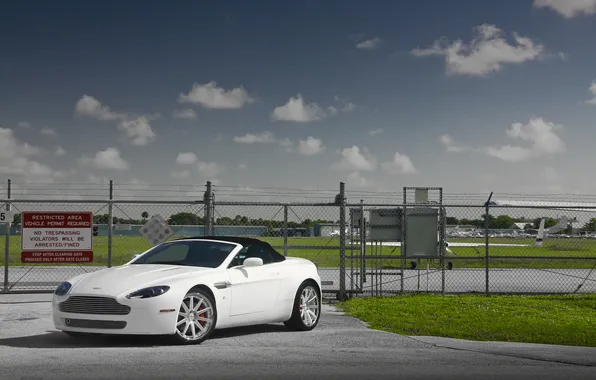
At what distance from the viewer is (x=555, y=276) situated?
93.3ft

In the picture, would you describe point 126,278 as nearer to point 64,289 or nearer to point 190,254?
point 64,289

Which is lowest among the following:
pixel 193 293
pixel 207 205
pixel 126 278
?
pixel 193 293

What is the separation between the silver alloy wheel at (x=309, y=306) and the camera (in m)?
11.5

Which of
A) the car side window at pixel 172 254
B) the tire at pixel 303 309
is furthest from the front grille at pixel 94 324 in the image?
the tire at pixel 303 309

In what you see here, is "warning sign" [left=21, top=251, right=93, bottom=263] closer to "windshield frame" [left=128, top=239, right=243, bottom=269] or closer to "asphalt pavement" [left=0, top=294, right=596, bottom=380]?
"asphalt pavement" [left=0, top=294, right=596, bottom=380]

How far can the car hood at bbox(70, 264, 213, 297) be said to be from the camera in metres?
9.46

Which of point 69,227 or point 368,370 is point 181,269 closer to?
point 368,370

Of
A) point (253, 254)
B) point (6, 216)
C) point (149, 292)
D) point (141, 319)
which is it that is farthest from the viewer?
point (6, 216)

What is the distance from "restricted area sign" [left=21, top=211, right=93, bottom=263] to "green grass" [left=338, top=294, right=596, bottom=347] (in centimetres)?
597

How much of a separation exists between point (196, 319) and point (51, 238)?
8.06m

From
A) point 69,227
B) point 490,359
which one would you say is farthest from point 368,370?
point 69,227

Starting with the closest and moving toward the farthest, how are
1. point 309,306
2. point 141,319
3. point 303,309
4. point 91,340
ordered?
point 141,319 < point 91,340 < point 303,309 < point 309,306

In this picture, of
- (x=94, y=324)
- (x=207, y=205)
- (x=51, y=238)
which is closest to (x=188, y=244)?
(x=94, y=324)

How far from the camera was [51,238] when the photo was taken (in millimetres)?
16688
